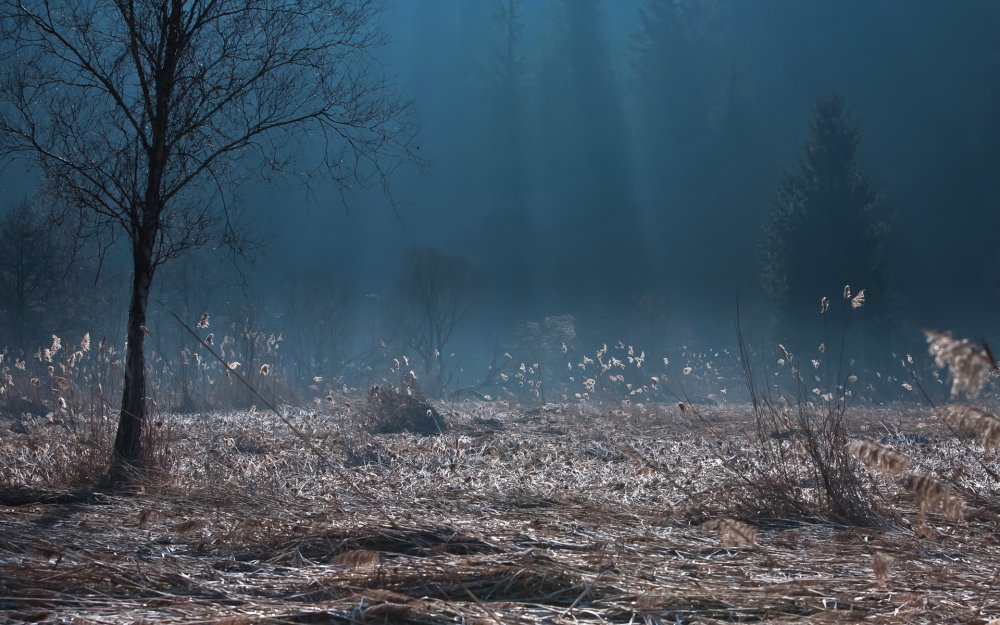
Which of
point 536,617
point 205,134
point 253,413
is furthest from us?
point 253,413

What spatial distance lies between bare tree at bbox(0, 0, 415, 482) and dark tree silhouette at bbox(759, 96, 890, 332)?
73.6ft

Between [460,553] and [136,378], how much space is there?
3.59 m

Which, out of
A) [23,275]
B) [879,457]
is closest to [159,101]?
[879,457]

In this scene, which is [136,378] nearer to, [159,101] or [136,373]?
[136,373]

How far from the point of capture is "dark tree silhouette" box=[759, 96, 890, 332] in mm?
26969

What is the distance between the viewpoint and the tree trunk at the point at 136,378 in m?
6.30

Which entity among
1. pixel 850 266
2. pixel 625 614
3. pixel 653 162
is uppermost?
pixel 653 162

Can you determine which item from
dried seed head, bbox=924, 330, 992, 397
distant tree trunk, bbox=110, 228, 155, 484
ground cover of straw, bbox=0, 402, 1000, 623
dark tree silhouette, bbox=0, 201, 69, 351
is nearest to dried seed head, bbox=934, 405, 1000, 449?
dried seed head, bbox=924, 330, 992, 397

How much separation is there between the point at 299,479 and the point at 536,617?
3653 millimetres

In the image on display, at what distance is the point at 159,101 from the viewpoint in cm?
650

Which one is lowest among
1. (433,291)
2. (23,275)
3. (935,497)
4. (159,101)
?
(935,497)

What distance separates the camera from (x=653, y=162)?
1960 inches

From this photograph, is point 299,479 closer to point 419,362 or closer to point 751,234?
point 419,362

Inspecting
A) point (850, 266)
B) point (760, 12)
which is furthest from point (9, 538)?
point (760, 12)
